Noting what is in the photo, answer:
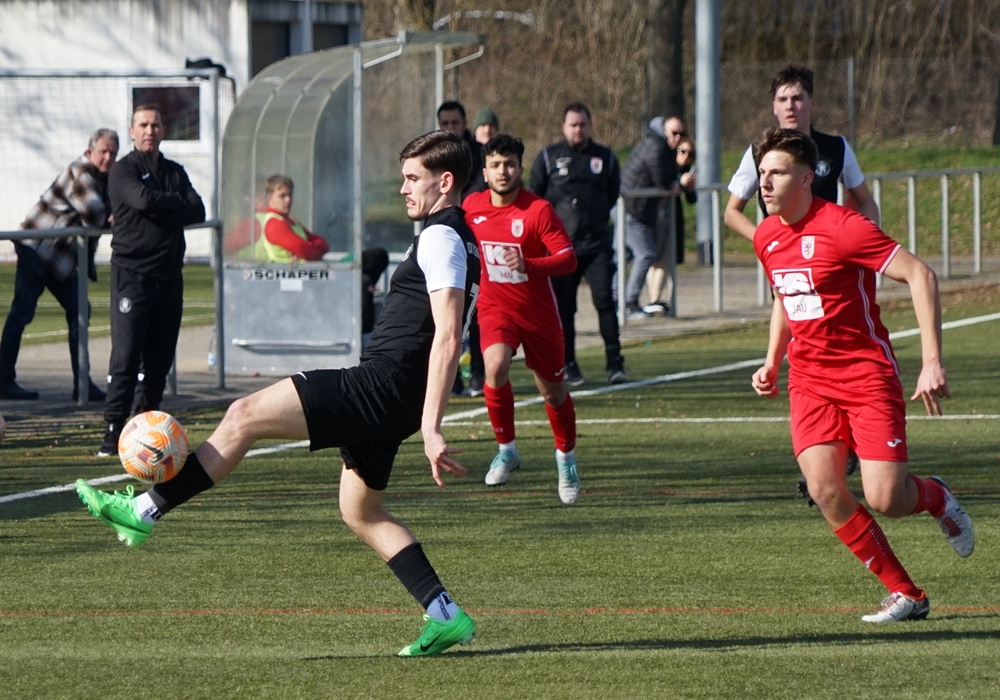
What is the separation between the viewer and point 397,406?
5281mm

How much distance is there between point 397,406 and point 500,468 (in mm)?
3611

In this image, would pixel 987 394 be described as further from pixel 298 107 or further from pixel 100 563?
pixel 100 563

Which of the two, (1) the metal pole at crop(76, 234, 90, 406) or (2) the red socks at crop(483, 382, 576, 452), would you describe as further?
(1) the metal pole at crop(76, 234, 90, 406)

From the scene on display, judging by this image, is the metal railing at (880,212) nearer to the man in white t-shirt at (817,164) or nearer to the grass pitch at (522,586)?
the grass pitch at (522,586)

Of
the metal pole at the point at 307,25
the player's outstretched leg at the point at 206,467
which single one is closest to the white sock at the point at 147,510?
the player's outstretched leg at the point at 206,467

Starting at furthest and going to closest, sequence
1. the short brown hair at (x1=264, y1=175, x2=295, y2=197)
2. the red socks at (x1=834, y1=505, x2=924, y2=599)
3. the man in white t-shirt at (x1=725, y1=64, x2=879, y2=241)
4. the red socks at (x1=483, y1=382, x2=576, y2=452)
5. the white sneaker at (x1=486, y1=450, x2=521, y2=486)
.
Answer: the short brown hair at (x1=264, y1=175, x2=295, y2=197) < the white sneaker at (x1=486, y1=450, x2=521, y2=486) < the red socks at (x1=483, y1=382, x2=576, y2=452) < the man in white t-shirt at (x1=725, y1=64, x2=879, y2=241) < the red socks at (x1=834, y1=505, x2=924, y2=599)

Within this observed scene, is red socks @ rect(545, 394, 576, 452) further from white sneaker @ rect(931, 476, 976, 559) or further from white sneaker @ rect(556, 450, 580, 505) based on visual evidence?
white sneaker @ rect(931, 476, 976, 559)

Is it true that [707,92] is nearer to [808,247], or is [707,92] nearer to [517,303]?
[517,303]

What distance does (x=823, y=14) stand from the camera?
4088cm

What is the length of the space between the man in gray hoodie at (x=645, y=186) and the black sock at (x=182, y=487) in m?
12.5

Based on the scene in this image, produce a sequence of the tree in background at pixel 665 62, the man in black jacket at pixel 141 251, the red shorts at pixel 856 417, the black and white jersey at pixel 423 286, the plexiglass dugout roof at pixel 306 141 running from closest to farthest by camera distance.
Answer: the black and white jersey at pixel 423 286, the red shorts at pixel 856 417, the man in black jacket at pixel 141 251, the plexiglass dugout roof at pixel 306 141, the tree in background at pixel 665 62

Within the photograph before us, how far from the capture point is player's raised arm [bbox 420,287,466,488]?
5.16m

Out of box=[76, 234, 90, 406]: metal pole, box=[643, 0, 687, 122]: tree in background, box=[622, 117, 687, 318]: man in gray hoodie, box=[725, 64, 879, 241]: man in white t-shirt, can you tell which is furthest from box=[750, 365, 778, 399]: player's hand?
box=[643, 0, 687, 122]: tree in background

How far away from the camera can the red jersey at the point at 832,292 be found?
19.1 feet
